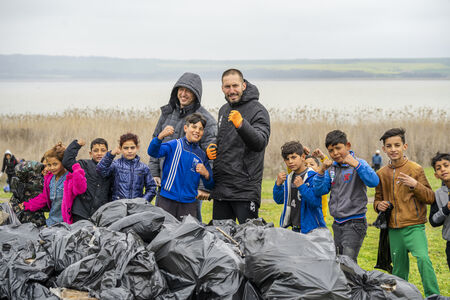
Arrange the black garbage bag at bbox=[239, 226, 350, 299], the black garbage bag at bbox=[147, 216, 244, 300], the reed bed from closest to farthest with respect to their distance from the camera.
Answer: the black garbage bag at bbox=[239, 226, 350, 299], the black garbage bag at bbox=[147, 216, 244, 300], the reed bed

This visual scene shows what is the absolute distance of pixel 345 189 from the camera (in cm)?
455

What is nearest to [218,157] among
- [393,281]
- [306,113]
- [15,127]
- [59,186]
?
[59,186]

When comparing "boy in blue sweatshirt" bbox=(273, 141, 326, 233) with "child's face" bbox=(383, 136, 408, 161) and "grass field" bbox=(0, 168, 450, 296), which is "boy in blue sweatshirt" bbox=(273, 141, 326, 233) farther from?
"grass field" bbox=(0, 168, 450, 296)

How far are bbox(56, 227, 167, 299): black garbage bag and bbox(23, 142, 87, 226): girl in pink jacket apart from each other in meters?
1.71

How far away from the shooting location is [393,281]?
143 inches

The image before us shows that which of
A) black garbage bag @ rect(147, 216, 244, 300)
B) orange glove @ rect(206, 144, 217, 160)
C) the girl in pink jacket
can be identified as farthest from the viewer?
the girl in pink jacket

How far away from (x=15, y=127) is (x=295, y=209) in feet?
47.1

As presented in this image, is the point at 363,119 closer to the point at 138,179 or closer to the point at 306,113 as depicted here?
the point at 306,113

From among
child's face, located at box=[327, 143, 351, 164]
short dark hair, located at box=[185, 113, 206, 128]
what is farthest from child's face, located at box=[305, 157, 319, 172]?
short dark hair, located at box=[185, 113, 206, 128]

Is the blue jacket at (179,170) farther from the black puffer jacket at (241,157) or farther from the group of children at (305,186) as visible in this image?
the black puffer jacket at (241,157)

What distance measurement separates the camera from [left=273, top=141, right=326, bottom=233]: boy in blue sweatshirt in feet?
15.2

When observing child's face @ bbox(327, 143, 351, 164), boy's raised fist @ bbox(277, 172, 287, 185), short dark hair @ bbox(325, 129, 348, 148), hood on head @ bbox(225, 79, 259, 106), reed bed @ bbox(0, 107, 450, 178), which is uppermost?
hood on head @ bbox(225, 79, 259, 106)

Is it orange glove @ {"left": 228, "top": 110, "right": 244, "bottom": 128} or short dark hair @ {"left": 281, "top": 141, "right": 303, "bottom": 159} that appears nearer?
orange glove @ {"left": 228, "top": 110, "right": 244, "bottom": 128}

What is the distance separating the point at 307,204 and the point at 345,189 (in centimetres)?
39
